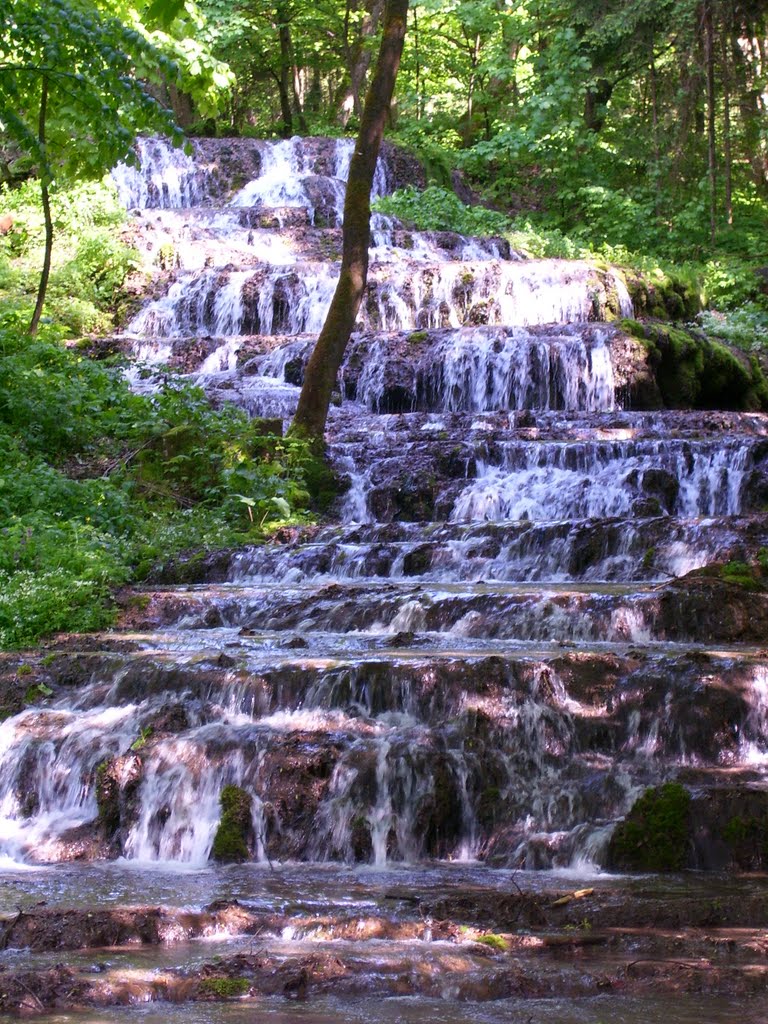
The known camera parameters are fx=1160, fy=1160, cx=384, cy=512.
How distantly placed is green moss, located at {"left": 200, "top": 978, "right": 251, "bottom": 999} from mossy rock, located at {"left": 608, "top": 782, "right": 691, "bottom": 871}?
2.28 metres

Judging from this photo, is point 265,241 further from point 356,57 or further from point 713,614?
point 713,614

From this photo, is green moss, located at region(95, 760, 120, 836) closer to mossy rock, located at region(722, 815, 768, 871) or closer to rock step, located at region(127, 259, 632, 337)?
mossy rock, located at region(722, 815, 768, 871)

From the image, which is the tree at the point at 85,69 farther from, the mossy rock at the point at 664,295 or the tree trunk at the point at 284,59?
the tree trunk at the point at 284,59

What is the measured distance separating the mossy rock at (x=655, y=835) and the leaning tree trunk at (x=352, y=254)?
8.32 metres

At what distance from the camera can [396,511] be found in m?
12.7

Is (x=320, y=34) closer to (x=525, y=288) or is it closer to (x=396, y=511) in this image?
(x=525, y=288)

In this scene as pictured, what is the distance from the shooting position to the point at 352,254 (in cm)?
1335

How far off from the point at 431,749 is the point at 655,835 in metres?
1.26

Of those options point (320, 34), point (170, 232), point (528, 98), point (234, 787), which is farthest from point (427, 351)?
point (320, 34)

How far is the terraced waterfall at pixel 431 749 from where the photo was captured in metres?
3.99

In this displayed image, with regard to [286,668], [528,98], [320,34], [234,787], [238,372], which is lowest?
[234,787]

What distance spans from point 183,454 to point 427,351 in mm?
4616

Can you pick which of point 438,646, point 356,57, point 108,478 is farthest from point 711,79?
point 438,646

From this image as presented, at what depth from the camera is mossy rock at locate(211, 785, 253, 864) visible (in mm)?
5906
